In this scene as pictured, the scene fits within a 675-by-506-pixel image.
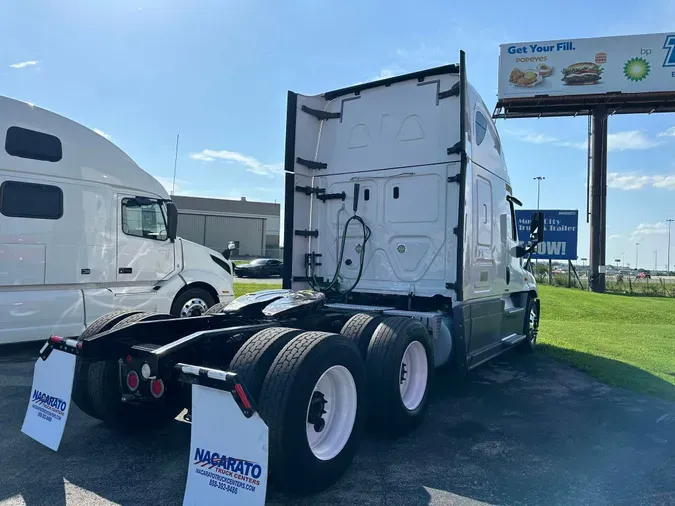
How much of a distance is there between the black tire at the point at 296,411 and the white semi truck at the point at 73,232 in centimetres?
524

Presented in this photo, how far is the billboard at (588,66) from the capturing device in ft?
84.3

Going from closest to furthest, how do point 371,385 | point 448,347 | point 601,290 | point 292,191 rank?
point 371,385
point 448,347
point 292,191
point 601,290

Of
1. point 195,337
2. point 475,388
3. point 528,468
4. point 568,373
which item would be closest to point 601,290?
point 568,373

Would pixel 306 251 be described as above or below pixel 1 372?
above

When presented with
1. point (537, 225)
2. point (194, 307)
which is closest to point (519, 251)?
point (537, 225)

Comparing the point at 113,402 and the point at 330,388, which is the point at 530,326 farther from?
the point at 113,402

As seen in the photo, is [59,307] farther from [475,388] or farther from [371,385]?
[475,388]

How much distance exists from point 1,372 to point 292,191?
4.48m

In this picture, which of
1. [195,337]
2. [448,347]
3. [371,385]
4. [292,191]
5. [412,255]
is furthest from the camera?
[292,191]

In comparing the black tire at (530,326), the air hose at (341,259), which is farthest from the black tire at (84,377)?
the black tire at (530,326)

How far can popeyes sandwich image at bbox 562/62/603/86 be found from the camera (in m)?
26.3

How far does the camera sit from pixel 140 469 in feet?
12.3

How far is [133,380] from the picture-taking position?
3822mm

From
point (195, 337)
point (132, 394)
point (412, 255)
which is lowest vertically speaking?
point (132, 394)
